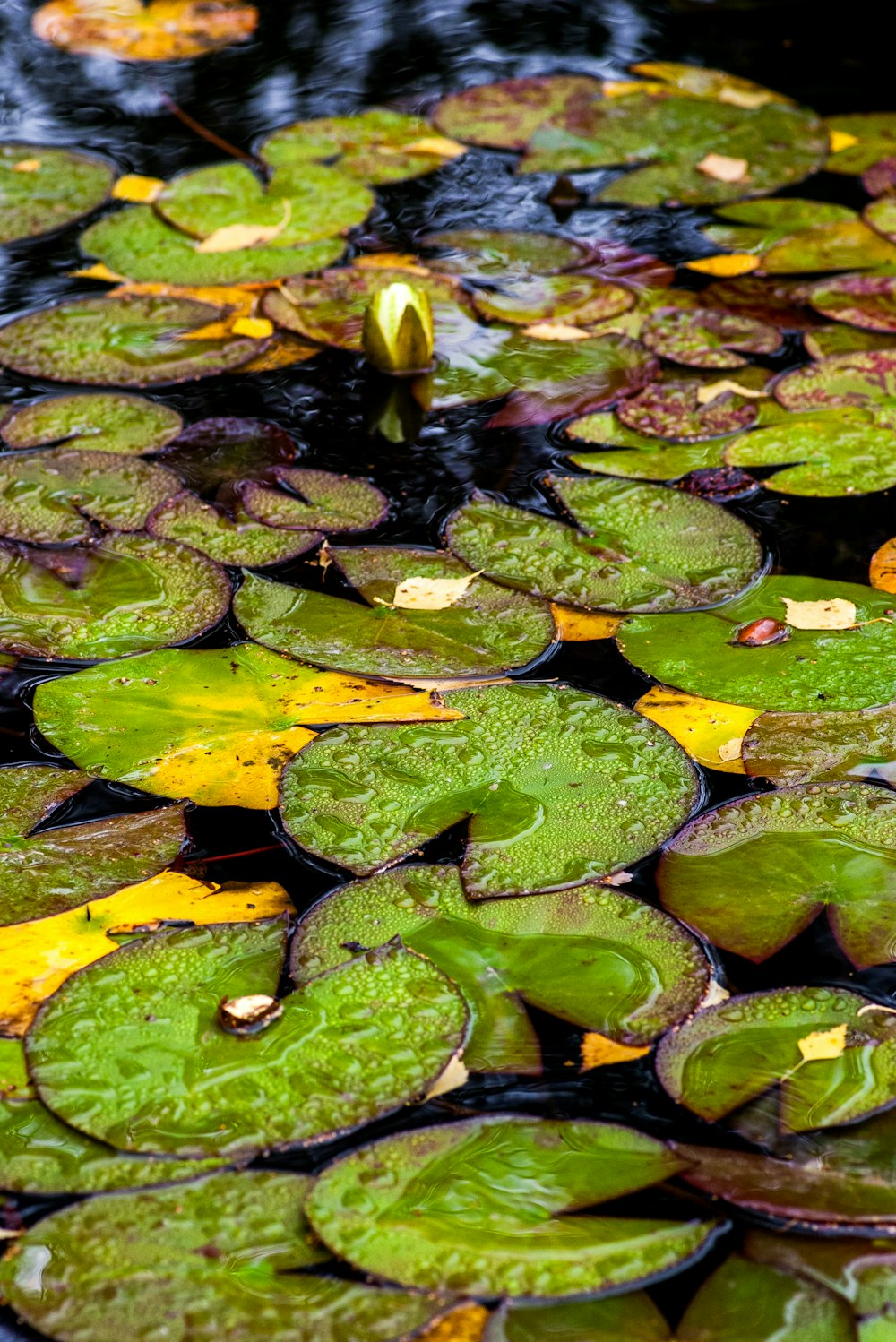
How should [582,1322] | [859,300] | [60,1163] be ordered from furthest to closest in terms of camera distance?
[859,300], [60,1163], [582,1322]

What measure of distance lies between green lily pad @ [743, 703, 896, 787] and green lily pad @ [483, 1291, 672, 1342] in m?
0.64

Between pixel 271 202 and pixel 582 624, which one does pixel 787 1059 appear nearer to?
pixel 582 624

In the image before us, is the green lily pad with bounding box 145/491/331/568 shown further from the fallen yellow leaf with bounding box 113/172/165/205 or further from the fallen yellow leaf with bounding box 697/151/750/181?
the fallen yellow leaf with bounding box 697/151/750/181

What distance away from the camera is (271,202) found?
2.77m

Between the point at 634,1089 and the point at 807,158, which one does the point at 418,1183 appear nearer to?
Result: the point at 634,1089

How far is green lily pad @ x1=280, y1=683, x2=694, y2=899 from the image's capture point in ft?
4.41

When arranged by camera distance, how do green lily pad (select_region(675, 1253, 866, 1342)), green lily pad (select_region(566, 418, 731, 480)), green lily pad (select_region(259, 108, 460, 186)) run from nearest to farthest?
green lily pad (select_region(675, 1253, 866, 1342)) → green lily pad (select_region(566, 418, 731, 480)) → green lily pad (select_region(259, 108, 460, 186))

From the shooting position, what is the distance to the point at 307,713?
61.3 inches

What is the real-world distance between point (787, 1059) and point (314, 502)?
1120 millimetres

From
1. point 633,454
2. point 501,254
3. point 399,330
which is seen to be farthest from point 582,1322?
point 501,254

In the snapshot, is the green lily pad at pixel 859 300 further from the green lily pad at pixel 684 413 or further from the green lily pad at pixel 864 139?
the green lily pad at pixel 864 139

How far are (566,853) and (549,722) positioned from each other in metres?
0.21

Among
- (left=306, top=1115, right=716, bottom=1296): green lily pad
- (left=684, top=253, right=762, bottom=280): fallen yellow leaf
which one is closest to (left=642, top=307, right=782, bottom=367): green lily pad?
(left=684, top=253, right=762, bottom=280): fallen yellow leaf

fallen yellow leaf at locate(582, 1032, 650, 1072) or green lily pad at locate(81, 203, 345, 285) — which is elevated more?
green lily pad at locate(81, 203, 345, 285)
